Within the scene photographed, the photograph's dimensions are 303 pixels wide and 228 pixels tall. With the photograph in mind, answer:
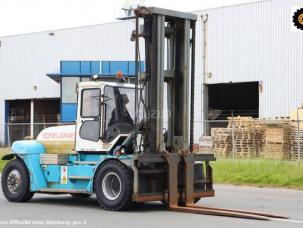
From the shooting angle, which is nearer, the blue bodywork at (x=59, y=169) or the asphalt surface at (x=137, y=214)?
the asphalt surface at (x=137, y=214)

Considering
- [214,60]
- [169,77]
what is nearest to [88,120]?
[169,77]

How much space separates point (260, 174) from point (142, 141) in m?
9.13

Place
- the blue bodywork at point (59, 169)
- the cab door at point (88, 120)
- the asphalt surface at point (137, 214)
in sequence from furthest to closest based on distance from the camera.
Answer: the cab door at point (88, 120) → the blue bodywork at point (59, 169) → the asphalt surface at point (137, 214)

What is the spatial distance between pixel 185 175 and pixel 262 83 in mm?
26475

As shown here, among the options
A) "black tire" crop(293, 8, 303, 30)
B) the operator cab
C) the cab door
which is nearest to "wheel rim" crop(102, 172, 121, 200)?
the operator cab

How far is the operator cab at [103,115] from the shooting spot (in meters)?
13.9

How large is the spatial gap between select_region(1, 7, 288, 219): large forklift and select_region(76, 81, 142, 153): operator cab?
20mm

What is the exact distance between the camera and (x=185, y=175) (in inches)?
531

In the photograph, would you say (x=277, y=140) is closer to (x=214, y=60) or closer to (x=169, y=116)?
(x=214, y=60)

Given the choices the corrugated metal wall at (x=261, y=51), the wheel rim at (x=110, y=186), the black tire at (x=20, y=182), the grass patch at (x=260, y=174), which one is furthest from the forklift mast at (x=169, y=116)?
the corrugated metal wall at (x=261, y=51)

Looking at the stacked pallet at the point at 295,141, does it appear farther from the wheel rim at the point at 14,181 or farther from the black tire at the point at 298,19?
the wheel rim at the point at 14,181

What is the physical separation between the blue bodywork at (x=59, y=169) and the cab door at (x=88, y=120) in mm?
230

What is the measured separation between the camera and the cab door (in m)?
14.0

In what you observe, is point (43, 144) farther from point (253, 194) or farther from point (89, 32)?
point (89, 32)
